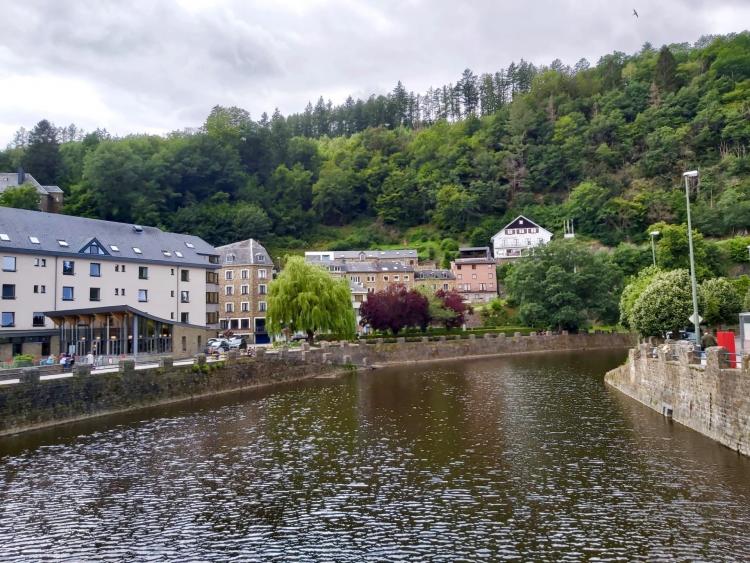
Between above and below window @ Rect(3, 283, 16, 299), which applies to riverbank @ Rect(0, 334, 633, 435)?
below

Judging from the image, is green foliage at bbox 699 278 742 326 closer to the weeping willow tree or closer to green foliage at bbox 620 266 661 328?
green foliage at bbox 620 266 661 328

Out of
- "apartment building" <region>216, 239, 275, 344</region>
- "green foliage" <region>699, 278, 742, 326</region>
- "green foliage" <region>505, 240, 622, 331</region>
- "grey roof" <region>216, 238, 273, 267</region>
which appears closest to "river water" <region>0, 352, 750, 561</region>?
"green foliage" <region>699, 278, 742, 326</region>

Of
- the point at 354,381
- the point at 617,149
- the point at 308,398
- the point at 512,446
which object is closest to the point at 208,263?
the point at 354,381

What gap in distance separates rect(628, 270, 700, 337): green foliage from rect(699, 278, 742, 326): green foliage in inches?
80.9

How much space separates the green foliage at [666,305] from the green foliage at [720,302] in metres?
2.06

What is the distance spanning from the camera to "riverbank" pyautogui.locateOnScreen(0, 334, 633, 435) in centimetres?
2802

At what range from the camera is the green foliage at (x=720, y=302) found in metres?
40.8

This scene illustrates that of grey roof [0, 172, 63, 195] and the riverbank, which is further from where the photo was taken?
grey roof [0, 172, 63, 195]

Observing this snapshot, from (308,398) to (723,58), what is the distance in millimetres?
142841

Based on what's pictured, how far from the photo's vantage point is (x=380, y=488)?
A: 1764cm

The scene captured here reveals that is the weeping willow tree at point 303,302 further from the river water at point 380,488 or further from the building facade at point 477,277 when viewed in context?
the building facade at point 477,277

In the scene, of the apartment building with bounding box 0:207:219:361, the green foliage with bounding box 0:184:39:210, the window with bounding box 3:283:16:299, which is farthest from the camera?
the green foliage with bounding box 0:184:39:210

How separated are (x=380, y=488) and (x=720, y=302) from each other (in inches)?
1335

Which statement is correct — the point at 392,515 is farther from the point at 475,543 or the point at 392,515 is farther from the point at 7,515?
the point at 7,515
